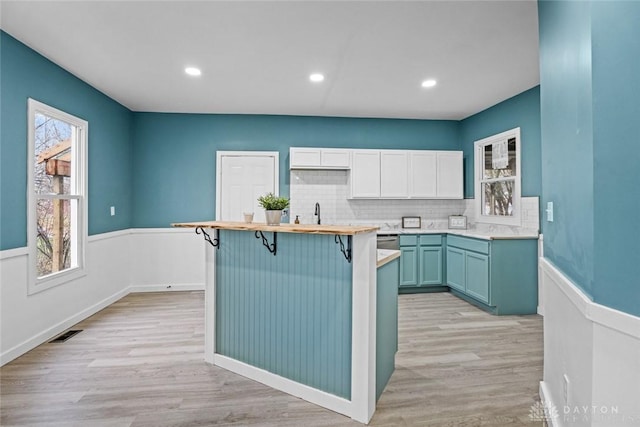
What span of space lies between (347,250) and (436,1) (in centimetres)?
183

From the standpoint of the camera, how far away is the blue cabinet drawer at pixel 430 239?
4.89 m

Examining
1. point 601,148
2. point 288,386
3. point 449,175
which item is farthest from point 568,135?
point 449,175

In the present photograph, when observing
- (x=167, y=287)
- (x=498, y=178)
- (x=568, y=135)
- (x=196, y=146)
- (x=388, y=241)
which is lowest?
(x=167, y=287)

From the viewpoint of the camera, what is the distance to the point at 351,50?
306 cm

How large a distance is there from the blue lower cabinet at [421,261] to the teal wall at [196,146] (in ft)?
5.60

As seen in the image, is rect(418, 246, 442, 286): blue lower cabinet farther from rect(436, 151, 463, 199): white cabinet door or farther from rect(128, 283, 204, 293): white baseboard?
rect(128, 283, 204, 293): white baseboard

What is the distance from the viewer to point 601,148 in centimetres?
128

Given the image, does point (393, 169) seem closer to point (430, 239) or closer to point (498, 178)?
point (430, 239)

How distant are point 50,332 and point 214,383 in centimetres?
201

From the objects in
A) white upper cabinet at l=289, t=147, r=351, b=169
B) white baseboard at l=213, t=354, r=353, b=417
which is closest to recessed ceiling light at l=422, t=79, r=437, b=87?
white upper cabinet at l=289, t=147, r=351, b=169

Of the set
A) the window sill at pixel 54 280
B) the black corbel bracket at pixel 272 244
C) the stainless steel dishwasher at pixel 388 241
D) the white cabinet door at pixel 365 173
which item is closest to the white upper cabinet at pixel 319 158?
the white cabinet door at pixel 365 173

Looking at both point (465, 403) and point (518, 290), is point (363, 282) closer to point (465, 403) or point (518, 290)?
point (465, 403)

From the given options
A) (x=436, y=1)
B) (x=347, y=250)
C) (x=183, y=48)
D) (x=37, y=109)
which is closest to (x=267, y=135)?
(x=183, y=48)

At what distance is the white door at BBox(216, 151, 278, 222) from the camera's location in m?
5.16
